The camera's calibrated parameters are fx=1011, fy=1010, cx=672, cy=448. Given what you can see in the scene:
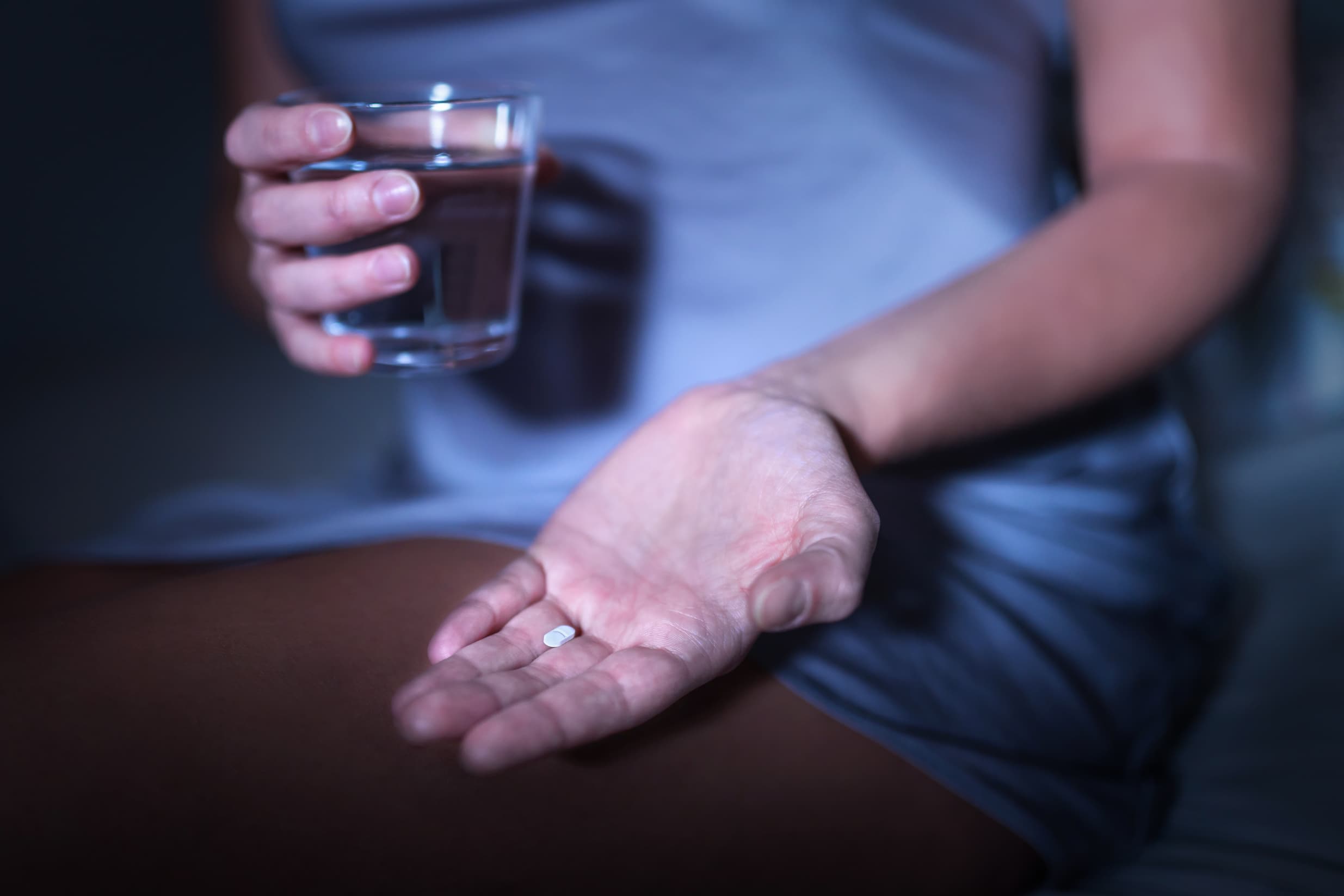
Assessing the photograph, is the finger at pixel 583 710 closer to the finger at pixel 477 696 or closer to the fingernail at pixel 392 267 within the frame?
the finger at pixel 477 696

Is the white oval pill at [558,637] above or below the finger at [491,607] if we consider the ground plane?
below

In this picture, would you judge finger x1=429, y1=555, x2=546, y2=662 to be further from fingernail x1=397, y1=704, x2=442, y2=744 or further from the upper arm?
the upper arm

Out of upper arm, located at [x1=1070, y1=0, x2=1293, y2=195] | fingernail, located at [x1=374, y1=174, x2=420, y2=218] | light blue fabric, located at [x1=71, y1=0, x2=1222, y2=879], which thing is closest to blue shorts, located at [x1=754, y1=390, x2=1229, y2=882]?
light blue fabric, located at [x1=71, y1=0, x2=1222, y2=879]

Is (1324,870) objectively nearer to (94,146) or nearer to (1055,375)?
(1055,375)

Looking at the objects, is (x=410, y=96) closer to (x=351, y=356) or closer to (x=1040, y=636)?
(x=351, y=356)

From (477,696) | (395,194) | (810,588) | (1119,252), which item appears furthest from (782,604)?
(1119,252)

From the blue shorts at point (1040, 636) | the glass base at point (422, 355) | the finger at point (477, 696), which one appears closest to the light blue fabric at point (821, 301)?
the blue shorts at point (1040, 636)

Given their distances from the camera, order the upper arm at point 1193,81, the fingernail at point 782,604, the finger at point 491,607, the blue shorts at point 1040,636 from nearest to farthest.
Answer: the fingernail at point 782,604, the finger at point 491,607, the blue shorts at point 1040,636, the upper arm at point 1193,81
